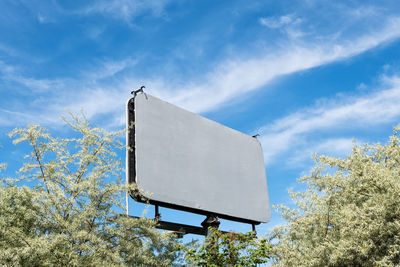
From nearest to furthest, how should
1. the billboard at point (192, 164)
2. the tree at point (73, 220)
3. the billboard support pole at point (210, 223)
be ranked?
the tree at point (73, 220), the billboard at point (192, 164), the billboard support pole at point (210, 223)

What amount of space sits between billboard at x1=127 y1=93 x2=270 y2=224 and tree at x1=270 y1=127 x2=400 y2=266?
9.39 feet

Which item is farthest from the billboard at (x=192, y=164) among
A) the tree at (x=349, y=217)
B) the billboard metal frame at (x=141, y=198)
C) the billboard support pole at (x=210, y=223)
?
the tree at (x=349, y=217)

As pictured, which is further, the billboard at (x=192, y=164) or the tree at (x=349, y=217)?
the billboard at (x=192, y=164)

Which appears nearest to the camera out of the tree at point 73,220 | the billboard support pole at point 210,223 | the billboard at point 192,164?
the tree at point 73,220

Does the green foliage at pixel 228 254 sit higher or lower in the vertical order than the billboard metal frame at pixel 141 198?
lower

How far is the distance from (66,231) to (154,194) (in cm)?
344

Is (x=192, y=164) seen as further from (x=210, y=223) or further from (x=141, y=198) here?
(x=141, y=198)

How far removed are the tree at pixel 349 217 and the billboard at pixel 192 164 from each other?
2863 mm

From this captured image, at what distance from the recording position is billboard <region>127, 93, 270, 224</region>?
11.6m

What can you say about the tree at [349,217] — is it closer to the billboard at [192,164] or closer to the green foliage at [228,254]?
the green foliage at [228,254]

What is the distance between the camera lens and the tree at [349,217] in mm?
8148

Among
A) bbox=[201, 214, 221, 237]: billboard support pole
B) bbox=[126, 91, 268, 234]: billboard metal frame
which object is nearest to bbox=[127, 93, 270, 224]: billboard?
bbox=[126, 91, 268, 234]: billboard metal frame

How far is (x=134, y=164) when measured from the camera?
1148 centimetres

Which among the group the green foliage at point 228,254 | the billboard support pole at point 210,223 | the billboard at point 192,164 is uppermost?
the billboard at point 192,164
